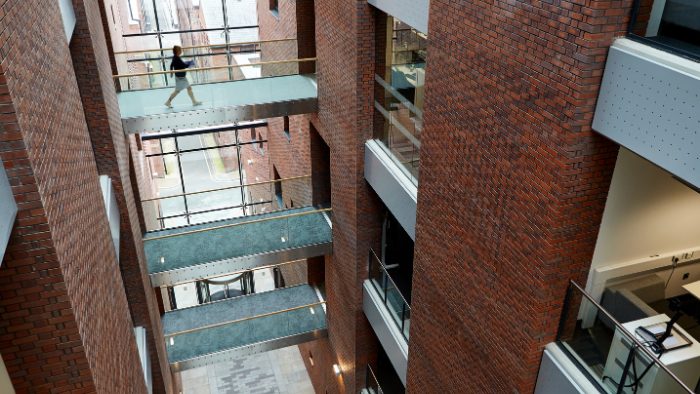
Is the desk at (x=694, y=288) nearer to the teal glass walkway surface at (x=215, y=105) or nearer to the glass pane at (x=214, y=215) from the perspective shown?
the teal glass walkway surface at (x=215, y=105)

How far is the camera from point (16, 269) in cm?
423

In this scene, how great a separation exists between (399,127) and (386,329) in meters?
3.64

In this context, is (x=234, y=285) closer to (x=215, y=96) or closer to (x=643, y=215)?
(x=215, y=96)

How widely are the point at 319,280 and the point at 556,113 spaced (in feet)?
36.8

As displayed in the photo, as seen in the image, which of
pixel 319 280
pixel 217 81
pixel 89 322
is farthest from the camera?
pixel 319 280

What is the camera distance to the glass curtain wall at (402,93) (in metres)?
8.22

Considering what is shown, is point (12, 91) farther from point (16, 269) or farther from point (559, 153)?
point (559, 153)

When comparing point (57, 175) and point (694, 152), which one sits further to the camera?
point (57, 175)

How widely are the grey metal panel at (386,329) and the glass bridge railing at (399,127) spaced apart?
2853 mm

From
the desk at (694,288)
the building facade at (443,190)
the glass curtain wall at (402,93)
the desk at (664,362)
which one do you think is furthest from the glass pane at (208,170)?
Answer: the desk at (664,362)

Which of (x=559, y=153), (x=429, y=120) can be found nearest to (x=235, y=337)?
(x=429, y=120)

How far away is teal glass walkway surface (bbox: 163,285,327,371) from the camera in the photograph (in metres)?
13.2

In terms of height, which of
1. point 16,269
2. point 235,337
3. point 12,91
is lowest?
point 235,337

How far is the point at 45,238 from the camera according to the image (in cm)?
420
